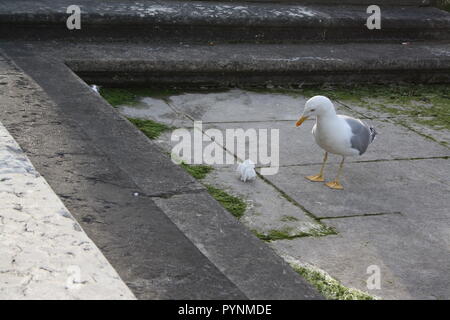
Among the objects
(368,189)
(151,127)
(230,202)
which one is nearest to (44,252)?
(230,202)

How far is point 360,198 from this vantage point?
4191mm

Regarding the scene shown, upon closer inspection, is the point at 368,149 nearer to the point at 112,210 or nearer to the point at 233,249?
the point at 233,249

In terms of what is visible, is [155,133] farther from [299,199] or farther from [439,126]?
[439,126]

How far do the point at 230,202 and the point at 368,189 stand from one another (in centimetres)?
89

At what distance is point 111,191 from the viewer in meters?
3.00

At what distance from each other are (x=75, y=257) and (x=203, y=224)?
2.49 feet

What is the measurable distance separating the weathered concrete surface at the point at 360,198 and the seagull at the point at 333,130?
0.26 m

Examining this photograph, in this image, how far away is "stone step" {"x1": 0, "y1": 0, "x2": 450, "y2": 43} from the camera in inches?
234

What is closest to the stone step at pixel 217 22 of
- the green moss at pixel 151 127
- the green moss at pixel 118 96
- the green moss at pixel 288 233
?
the green moss at pixel 118 96

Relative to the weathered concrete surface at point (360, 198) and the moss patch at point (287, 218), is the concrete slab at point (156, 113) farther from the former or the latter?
the moss patch at point (287, 218)

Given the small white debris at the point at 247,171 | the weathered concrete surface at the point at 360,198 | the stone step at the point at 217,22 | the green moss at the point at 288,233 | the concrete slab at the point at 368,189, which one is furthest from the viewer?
the stone step at the point at 217,22

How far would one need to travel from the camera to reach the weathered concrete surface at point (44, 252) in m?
2.12

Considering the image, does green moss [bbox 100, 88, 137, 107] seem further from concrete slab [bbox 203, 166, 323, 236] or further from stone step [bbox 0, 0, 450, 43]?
concrete slab [bbox 203, 166, 323, 236]

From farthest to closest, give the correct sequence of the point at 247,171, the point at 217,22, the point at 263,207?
the point at 217,22
the point at 247,171
the point at 263,207
